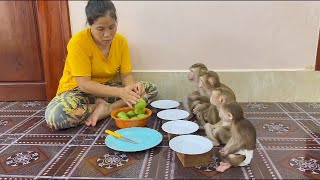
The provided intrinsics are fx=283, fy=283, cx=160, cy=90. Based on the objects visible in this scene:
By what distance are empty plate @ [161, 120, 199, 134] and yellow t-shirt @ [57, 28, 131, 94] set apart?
1.62 ft

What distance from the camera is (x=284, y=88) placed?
5.63 ft

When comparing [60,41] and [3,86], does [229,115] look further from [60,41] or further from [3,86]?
[3,86]

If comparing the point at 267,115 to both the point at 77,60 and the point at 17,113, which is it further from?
the point at 17,113

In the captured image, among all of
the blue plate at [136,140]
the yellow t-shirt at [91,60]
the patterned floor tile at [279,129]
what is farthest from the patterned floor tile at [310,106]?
the yellow t-shirt at [91,60]

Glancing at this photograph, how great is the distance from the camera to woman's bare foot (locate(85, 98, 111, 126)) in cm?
141

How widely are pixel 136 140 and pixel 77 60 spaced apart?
1.71ft

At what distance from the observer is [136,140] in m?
1.16

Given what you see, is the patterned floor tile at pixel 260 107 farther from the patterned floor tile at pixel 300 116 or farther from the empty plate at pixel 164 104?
the empty plate at pixel 164 104

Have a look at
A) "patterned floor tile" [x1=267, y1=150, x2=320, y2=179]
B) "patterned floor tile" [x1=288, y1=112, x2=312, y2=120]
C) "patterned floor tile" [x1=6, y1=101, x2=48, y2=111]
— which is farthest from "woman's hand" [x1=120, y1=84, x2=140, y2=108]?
"patterned floor tile" [x1=288, y1=112, x2=312, y2=120]

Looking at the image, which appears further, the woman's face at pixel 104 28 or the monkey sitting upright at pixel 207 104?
the woman's face at pixel 104 28

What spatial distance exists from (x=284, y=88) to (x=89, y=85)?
1.15 metres

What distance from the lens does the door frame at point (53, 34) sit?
1676 mm

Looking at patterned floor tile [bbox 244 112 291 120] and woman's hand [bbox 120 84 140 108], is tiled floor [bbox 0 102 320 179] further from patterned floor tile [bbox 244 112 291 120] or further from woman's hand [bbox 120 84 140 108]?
woman's hand [bbox 120 84 140 108]

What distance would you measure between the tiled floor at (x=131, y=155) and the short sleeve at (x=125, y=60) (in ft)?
1.02
